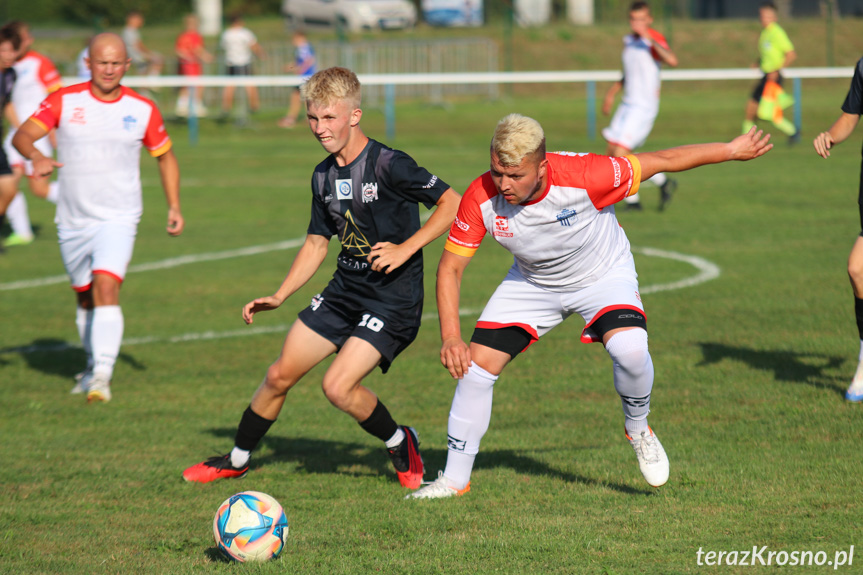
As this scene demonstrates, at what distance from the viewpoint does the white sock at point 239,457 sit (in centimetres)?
587

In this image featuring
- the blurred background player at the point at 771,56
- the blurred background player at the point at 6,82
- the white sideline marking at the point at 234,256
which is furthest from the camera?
the blurred background player at the point at 771,56

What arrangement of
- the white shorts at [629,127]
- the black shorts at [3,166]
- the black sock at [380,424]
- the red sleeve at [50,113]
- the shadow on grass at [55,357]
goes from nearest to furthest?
the black sock at [380,424]
the red sleeve at [50,113]
the shadow on grass at [55,357]
the black shorts at [3,166]
the white shorts at [629,127]

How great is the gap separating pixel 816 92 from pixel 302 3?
697 inches

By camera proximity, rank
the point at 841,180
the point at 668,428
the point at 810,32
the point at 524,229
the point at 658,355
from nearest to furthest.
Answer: the point at 524,229
the point at 668,428
the point at 658,355
the point at 841,180
the point at 810,32

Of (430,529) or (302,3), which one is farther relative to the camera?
(302,3)

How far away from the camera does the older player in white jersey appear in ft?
24.7

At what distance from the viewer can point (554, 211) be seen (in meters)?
5.02

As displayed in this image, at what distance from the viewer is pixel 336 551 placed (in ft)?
15.4

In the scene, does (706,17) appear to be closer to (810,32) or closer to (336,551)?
(810,32)

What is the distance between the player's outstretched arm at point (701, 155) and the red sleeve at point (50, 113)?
175 inches

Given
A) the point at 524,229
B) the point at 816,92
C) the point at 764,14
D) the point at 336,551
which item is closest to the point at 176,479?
the point at 336,551

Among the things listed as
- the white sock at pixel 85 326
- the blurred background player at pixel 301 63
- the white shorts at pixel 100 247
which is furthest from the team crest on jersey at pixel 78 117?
the blurred background player at pixel 301 63

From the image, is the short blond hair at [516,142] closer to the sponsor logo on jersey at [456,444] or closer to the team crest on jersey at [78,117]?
the sponsor logo on jersey at [456,444]

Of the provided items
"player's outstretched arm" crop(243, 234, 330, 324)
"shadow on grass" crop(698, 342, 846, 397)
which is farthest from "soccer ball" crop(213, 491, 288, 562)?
"shadow on grass" crop(698, 342, 846, 397)
